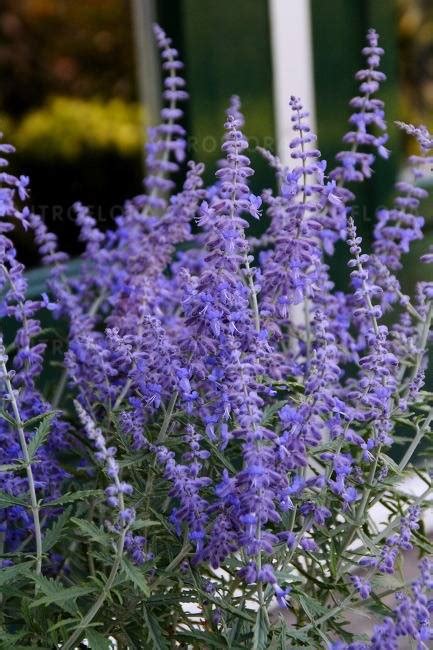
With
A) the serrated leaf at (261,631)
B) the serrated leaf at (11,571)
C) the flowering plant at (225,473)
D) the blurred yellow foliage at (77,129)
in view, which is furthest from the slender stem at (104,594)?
the blurred yellow foliage at (77,129)

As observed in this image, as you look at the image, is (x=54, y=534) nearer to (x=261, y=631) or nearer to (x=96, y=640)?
(x=96, y=640)

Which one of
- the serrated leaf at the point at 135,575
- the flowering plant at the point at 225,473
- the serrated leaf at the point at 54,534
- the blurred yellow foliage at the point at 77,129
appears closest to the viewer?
the serrated leaf at the point at 135,575

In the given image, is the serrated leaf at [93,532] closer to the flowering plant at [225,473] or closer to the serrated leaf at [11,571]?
the flowering plant at [225,473]

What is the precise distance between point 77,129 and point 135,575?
2.99 meters

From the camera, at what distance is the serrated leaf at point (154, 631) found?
2.00m

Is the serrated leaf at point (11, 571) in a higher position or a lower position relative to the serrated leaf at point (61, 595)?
higher

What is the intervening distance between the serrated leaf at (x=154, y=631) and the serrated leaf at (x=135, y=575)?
5.4 inches

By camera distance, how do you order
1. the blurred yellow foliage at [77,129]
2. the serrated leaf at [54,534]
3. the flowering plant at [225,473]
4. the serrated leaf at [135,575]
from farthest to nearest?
the blurred yellow foliage at [77,129] → the serrated leaf at [54,534] → the flowering plant at [225,473] → the serrated leaf at [135,575]

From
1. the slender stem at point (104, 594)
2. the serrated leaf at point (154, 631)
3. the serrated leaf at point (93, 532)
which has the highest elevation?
the serrated leaf at point (93, 532)

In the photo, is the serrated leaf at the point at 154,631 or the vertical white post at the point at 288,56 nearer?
the serrated leaf at the point at 154,631

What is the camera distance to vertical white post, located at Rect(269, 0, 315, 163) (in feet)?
14.9

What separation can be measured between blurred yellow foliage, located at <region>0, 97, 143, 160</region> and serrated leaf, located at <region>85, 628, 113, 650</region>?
9.13 feet

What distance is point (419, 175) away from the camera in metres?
2.79

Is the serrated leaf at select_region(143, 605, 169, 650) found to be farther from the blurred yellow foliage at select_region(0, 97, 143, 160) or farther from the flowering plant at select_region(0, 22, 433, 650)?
the blurred yellow foliage at select_region(0, 97, 143, 160)
